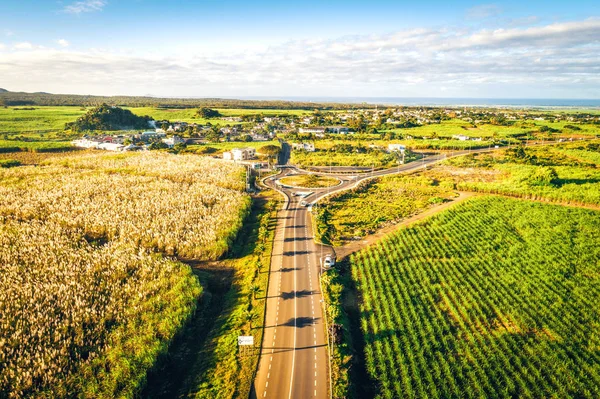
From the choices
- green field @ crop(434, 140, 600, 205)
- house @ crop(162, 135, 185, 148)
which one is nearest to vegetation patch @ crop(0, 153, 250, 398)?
house @ crop(162, 135, 185, 148)

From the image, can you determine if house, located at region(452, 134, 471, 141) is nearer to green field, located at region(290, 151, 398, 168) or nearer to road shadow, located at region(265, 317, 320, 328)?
green field, located at region(290, 151, 398, 168)

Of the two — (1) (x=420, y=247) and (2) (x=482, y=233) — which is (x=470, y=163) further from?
(1) (x=420, y=247)

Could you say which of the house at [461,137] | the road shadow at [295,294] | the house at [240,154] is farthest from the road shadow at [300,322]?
the house at [461,137]

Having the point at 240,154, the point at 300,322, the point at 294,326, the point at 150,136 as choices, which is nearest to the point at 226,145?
the point at 240,154

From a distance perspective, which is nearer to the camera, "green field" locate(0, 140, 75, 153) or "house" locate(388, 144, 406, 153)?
"green field" locate(0, 140, 75, 153)

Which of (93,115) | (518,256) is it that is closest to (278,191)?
(518,256)

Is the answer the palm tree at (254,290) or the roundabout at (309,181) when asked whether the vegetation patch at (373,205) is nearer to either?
the roundabout at (309,181)
